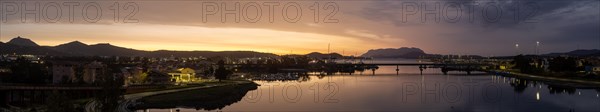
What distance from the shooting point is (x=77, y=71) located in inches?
1813

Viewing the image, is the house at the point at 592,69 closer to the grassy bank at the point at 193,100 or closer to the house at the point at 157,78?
the grassy bank at the point at 193,100

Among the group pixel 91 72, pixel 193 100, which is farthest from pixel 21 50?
pixel 193 100

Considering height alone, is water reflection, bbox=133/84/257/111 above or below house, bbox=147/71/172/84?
below

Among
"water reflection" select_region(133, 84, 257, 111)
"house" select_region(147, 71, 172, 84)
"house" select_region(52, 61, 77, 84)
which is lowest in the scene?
"water reflection" select_region(133, 84, 257, 111)

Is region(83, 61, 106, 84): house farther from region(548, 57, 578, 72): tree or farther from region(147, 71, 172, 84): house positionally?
region(548, 57, 578, 72): tree

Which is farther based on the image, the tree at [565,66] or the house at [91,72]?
the tree at [565,66]

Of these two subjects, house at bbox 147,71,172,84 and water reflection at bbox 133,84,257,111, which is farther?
house at bbox 147,71,172,84

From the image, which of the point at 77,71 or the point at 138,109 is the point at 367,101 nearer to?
the point at 138,109

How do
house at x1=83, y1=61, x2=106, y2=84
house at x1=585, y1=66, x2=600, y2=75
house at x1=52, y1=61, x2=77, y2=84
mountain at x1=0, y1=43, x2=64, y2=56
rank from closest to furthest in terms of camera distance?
house at x1=52, y1=61, x2=77, y2=84 → house at x1=83, y1=61, x2=106, y2=84 → house at x1=585, y1=66, x2=600, y2=75 → mountain at x1=0, y1=43, x2=64, y2=56

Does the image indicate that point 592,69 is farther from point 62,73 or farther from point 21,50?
point 21,50

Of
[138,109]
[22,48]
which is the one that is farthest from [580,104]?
[22,48]

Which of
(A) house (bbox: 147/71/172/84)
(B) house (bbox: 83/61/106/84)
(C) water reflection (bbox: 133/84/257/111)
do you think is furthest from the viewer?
(A) house (bbox: 147/71/172/84)

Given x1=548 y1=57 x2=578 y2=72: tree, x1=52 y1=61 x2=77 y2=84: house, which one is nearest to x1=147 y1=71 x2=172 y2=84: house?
x1=52 y1=61 x2=77 y2=84: house

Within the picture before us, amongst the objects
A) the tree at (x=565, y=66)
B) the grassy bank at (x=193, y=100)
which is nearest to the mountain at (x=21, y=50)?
the grassy bank at (x=193, y=100)
